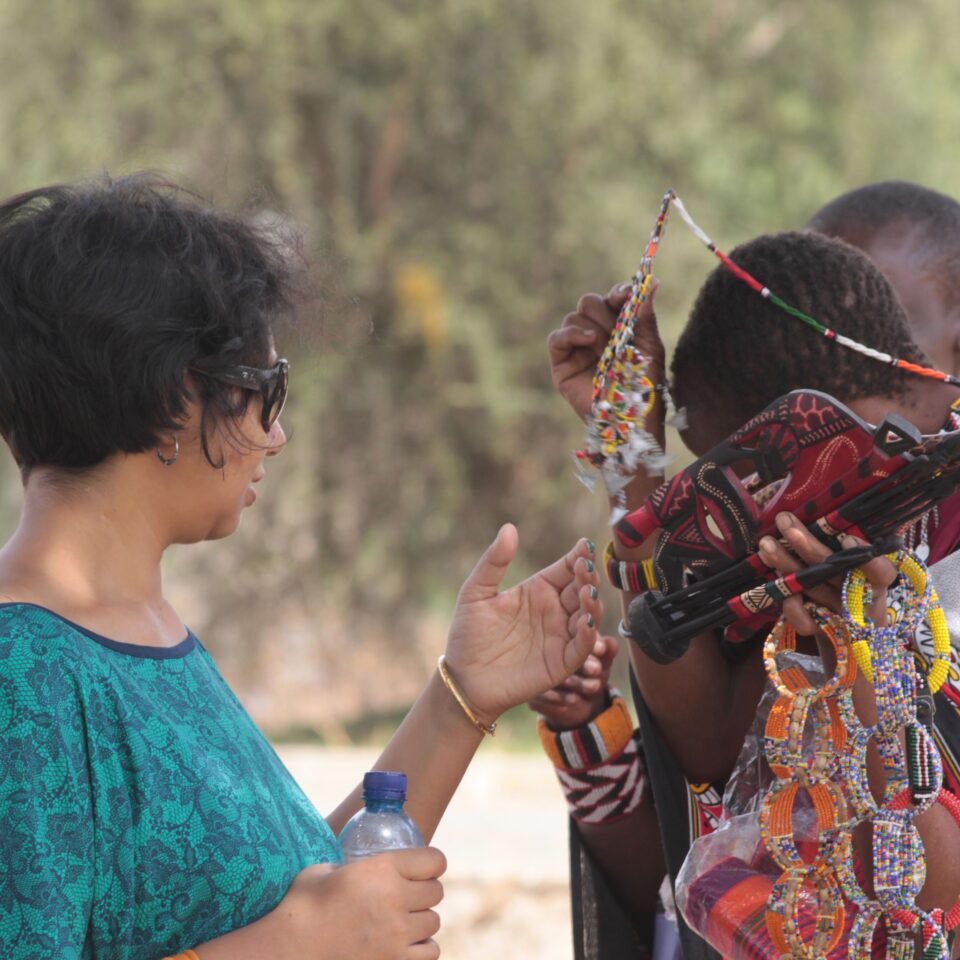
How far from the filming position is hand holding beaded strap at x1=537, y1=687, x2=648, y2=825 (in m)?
2.39

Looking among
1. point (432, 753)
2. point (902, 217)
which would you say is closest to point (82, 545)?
point (432, 753)

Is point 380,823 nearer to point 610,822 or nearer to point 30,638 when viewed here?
point 30,638

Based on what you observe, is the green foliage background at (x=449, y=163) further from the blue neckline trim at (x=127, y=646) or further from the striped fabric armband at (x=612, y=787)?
the blue neckline trim at (x=127, y=646)

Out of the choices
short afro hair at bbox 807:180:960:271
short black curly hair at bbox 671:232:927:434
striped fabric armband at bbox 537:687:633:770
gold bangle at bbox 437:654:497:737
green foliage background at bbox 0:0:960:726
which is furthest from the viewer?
green foliage background at bbox 0:0:960:726

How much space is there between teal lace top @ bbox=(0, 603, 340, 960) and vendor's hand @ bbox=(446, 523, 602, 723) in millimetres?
532

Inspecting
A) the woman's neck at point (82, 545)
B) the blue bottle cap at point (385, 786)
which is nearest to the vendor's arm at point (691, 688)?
the blue bottle cap at point (385, 786)

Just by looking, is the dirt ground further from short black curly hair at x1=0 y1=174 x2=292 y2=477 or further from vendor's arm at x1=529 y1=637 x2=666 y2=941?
short black curly hair at x1=0 y1=174 x2=292 y2=477

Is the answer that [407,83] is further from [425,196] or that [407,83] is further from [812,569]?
[812,569]

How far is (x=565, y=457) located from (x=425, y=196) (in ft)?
8.86

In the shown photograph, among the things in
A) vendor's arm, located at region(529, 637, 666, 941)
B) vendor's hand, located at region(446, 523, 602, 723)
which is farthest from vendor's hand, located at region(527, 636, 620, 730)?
vendor's hand, located at region(446, 523, 602, 723)

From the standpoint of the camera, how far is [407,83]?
474 inches

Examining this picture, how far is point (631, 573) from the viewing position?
199cm

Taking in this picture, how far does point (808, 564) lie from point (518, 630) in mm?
646

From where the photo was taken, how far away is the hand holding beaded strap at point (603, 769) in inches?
94.3
